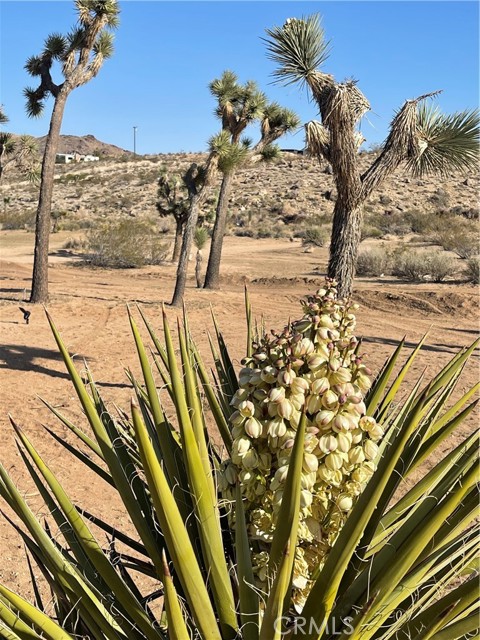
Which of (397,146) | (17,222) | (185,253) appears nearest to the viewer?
(397,146)

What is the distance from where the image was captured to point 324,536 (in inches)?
65.3

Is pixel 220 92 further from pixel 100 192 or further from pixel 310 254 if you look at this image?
pixel 100 192

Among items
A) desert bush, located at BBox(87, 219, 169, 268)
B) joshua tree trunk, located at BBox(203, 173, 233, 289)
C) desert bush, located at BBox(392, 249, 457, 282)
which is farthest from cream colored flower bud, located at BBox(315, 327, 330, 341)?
desert bush, located at BBox(87, 219, 169, 268)

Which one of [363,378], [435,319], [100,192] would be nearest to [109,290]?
[435,319]

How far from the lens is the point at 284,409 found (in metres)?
1.49

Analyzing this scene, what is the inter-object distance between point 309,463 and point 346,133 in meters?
5.58

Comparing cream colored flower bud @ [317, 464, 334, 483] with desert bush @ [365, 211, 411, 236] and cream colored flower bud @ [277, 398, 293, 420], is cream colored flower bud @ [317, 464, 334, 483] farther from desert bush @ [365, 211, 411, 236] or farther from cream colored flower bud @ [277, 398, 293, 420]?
desert bush @ [365, 211, 411, 236]

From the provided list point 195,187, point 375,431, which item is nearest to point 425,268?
point 195,187

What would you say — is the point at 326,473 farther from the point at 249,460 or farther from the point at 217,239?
the point at 217,239

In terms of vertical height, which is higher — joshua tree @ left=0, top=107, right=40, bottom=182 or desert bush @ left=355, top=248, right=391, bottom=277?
joshua tree @ left=0, top=107, right=40, bottom=182

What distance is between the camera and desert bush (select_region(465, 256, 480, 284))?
18594 mm

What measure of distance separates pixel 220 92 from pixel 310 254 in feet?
36.9

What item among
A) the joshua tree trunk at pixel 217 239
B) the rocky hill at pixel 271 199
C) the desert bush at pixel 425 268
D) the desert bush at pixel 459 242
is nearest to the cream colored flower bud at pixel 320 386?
the joshua tree trunk at pixel 217 239

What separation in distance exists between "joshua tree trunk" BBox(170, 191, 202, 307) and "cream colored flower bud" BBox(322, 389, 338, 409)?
1306 cm
